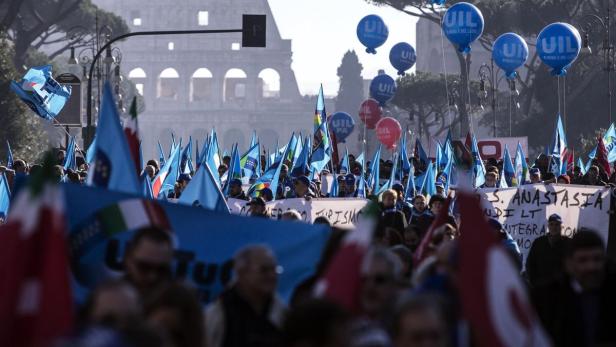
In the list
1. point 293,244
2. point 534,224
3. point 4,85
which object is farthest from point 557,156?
point 4,85

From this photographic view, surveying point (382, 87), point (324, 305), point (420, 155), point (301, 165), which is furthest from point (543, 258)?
point (382, 87)

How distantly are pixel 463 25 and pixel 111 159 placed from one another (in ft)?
67.4

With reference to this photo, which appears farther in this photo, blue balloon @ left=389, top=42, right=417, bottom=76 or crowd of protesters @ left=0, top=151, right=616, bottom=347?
blue balloon @ left=389, top=42, right=417, bottom=76

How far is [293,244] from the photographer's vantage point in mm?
6238

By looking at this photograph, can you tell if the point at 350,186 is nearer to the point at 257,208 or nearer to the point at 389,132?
the point at 257,208

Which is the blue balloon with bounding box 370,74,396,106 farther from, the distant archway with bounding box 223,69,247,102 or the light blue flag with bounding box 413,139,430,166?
the distant archway with bounding box 223,69,247,102

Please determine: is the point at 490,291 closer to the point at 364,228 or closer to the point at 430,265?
the point at 364,228

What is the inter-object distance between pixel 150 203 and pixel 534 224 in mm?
6635

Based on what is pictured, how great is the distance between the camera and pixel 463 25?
26.9 metres

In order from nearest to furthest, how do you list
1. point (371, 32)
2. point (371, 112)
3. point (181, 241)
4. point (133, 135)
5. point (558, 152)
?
point (181, 241), point (133, 135), point (558, 152), point (371, 32), point (371, 112)

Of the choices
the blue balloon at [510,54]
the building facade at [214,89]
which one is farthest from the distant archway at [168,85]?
the blue balloon at [510,54]

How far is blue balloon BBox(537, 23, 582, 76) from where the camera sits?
23.9m

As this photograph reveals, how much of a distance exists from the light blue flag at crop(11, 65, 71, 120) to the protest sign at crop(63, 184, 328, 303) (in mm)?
13147

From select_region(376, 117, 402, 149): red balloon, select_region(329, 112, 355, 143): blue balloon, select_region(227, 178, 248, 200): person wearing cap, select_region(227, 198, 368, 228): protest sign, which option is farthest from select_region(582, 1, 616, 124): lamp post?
select_region(227, 198, 368, 228): protest sign
